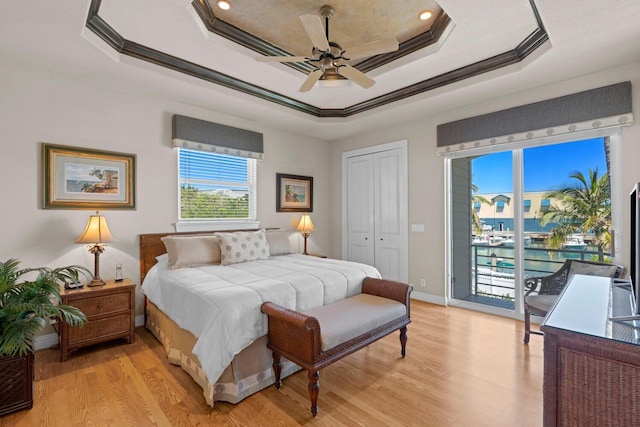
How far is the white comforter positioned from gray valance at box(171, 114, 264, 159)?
1483 millimetres

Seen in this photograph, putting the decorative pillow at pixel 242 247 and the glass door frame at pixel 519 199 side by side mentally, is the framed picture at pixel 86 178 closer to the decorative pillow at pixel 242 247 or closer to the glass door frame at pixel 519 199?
the decorative pillow at pixel 242 247

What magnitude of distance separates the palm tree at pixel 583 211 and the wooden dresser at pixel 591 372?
2.42 m

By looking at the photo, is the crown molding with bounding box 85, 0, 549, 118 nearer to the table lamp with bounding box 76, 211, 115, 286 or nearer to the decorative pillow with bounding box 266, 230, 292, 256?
the table lamp with bounding box 76, 211, 115, 286

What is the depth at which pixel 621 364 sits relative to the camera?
1.06 meters

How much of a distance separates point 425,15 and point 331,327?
105 inches

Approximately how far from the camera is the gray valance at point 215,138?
3.62m

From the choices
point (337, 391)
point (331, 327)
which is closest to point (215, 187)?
point (331, 327)

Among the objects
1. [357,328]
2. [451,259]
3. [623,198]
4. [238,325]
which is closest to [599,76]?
[623,198]

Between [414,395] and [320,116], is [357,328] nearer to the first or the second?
[414,395]

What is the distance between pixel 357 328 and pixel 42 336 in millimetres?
3016

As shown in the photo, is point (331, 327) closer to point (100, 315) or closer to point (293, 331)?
point (293, 331)

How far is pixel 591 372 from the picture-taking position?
3.64ft

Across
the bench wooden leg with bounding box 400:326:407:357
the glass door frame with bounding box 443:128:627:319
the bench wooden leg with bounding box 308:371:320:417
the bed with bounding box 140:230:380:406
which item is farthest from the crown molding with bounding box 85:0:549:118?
the bench wooden leg with bounding box 308:371:320:417

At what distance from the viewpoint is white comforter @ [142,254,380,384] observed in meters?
1.97
